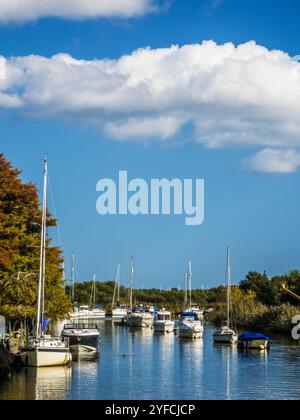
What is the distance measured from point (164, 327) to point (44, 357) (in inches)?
1988

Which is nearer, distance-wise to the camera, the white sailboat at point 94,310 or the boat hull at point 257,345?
the boat hull at point 257,345

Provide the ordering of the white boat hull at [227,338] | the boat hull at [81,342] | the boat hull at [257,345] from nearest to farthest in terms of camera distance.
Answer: the boat hull at [81,342] < the boat hull at [257,345] < the white boat hull at [227,338]

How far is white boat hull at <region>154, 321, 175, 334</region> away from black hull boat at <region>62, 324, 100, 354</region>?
38113mm

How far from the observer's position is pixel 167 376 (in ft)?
173

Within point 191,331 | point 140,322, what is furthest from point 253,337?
point 140,322

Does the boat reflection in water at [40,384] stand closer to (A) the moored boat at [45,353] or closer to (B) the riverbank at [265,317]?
(A) the moored boat at [45,353]

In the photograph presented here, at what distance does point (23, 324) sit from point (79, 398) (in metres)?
27.3

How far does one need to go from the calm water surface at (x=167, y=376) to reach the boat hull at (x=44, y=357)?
536 mm

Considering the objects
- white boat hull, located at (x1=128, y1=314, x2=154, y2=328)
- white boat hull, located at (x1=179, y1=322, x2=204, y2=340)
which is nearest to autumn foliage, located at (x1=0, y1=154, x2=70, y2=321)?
white boat hull, located at (x1=179, y1=322, x2=204, y2=340)

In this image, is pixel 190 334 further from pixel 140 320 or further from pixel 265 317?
pixel 140 320

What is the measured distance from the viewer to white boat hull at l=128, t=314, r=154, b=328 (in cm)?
11300

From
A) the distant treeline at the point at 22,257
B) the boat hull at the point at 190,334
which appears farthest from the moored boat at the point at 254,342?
the distant treeline at the point at 22,257

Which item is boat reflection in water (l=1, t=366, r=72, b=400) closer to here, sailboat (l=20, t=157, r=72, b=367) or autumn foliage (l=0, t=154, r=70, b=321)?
sailboat (l=20, t=157, r=72, b=367)

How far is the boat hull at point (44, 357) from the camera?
Answer: 5134cm
